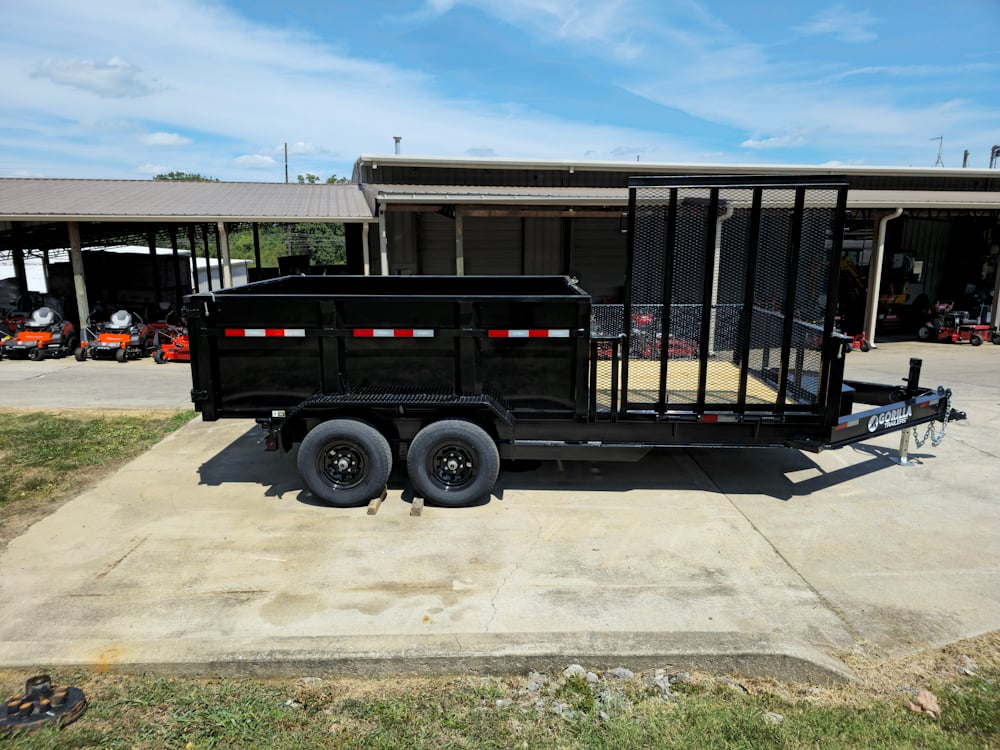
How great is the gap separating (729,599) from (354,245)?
16.0m

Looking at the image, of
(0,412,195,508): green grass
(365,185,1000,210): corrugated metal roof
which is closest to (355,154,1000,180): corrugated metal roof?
(365,185,1000,210): corrugated metal roof

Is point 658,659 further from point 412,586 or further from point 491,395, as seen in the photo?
point 491,395

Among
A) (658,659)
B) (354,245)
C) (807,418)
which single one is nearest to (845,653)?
(658,659)

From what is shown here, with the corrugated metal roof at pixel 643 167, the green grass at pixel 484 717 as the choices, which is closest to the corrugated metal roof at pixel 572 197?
the corrugated metal roof at pixel 643 167

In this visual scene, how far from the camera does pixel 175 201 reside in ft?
50.1

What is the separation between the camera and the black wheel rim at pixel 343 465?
5.72m

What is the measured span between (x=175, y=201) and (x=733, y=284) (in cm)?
1374

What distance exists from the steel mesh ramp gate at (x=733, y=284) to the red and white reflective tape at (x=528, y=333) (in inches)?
21.7

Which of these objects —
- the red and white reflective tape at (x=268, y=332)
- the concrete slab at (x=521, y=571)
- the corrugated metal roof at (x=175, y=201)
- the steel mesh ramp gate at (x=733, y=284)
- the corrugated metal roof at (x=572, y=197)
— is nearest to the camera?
the concrete slab at (x=521, y=571)

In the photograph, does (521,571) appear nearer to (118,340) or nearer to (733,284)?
(733,284)

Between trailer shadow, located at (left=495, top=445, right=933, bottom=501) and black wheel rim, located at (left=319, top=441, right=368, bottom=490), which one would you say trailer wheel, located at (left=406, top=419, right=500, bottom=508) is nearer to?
black wheel rim, located at (left=319, top=441, right=368, bottom=490)

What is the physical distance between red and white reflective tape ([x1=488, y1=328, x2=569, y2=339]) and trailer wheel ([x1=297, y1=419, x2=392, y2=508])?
1.32 meters

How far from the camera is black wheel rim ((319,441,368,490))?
5719 millimetres

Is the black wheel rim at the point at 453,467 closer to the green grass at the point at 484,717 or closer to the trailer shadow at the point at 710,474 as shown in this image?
the trailer shadow at the point at 710,474
